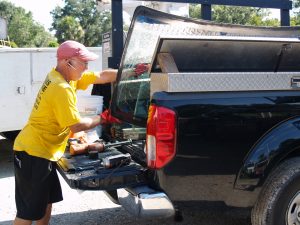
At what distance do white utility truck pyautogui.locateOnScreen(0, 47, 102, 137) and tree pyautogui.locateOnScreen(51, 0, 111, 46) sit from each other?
4795 centimetres

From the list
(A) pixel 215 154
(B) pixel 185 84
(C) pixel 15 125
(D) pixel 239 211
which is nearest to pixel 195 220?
(D) pixel 239 211

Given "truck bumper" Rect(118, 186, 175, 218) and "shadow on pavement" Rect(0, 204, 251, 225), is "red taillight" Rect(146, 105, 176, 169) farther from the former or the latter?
"shadow on pavement" Rect(0, 204, 251, 225)

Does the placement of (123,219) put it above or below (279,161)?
below

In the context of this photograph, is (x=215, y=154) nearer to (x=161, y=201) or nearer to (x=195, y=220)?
(x=161, y=201)

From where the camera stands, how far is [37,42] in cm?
6856

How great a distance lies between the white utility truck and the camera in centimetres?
653

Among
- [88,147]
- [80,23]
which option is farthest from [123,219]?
[80,23]

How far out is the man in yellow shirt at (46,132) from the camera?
3414 millimetres

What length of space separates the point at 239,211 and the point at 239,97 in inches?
32.6

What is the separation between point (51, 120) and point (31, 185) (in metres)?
0.51

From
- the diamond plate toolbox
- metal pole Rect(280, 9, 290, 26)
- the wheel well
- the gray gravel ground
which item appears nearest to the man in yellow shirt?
the diamond plate toolbox

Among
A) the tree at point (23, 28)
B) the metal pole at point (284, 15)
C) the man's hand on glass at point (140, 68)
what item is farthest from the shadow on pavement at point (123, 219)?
the tree at point (23, 28)

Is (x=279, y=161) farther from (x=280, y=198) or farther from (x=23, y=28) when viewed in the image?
(x=23, y=28)

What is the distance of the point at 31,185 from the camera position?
3479 millimetres
